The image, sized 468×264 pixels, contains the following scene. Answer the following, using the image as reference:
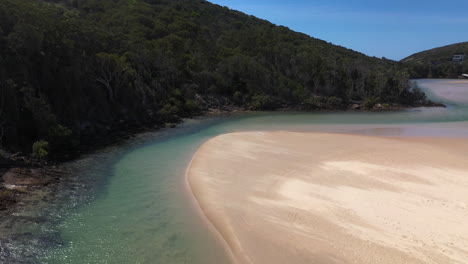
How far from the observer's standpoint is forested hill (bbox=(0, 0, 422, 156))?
24750mm

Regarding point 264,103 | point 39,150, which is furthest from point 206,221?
point 264,103

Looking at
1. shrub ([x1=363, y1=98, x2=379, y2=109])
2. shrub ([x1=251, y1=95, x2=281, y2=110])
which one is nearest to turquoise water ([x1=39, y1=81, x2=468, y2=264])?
shrub ([x1=251, y1=95, x2=281, y2=110])

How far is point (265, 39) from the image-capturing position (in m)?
73.4

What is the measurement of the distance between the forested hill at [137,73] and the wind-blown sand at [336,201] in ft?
43.1

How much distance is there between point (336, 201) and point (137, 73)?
3471 centimetres

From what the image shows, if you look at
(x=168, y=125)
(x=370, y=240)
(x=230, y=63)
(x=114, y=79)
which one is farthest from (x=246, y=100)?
(x=370, y=240)

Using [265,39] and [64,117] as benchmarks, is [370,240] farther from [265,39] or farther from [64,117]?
[265,39]

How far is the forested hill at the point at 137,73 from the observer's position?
24.8 m

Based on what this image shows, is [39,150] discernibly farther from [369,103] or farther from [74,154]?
[369,103]

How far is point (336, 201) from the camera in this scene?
15453 mm

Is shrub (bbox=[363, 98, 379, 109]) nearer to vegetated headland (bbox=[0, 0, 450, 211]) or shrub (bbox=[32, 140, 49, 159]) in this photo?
vegetated headland (bbox=[0, 0, 450, 211])

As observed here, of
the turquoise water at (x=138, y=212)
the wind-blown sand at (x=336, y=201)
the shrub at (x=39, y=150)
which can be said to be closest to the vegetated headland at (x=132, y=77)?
the shrub at (x=39, y=150)

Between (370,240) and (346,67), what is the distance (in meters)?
60.4

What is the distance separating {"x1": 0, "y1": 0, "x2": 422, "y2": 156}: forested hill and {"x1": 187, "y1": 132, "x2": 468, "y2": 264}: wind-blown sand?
43.1 feet
